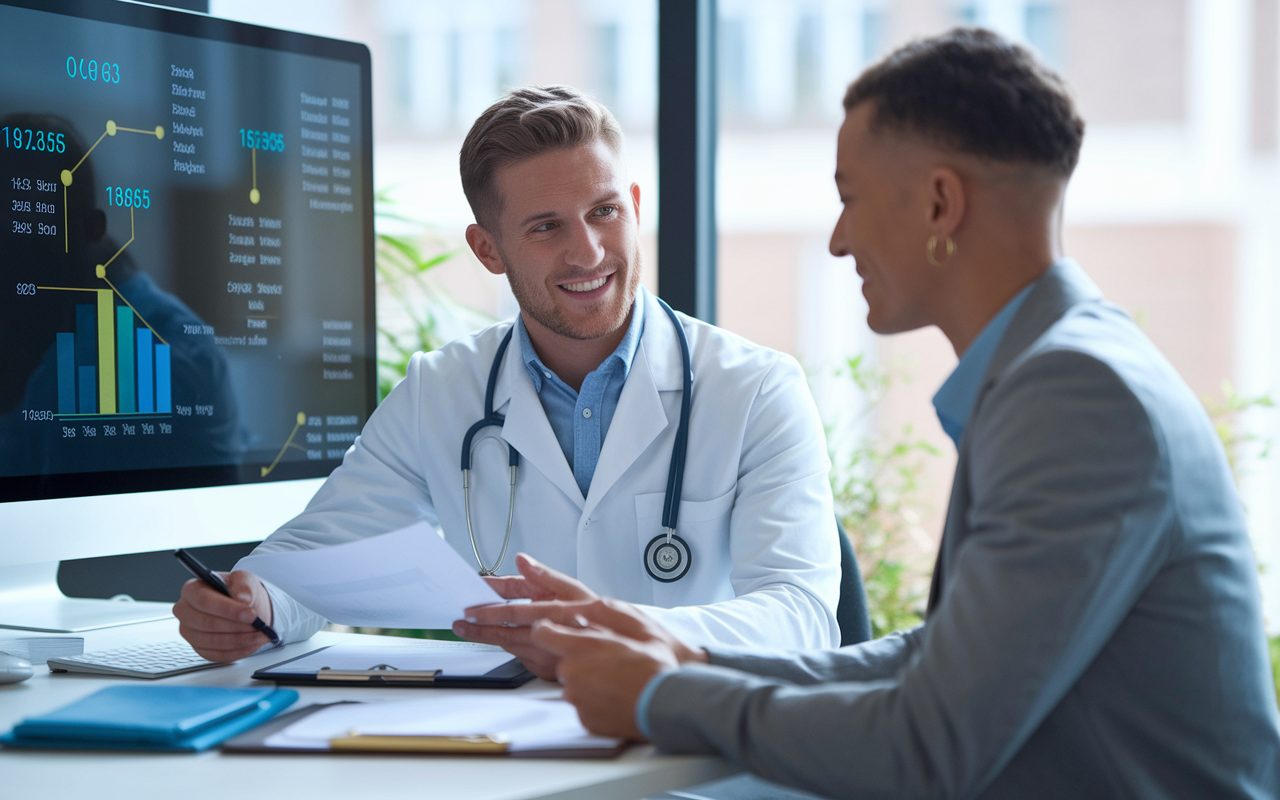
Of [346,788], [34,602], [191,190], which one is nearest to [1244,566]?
[346,788]

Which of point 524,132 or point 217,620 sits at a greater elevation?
point 524,132

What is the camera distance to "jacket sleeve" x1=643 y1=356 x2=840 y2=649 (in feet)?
4.08

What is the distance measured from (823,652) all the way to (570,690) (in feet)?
0.87

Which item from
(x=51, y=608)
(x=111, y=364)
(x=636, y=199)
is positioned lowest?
(x=51, y=608)

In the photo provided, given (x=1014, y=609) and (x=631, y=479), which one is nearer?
(x=1014, y=609)

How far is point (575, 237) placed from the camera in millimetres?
1677

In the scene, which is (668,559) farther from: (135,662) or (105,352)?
(105,352)

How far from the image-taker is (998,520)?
2.70 feet

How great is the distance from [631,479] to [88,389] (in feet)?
2.67

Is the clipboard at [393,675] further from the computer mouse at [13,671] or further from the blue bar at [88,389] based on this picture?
the blue bar at [88,389]

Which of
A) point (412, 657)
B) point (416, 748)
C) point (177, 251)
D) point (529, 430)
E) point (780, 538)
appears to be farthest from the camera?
point (177, 251)

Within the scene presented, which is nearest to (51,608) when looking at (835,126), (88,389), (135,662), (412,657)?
(88,389)

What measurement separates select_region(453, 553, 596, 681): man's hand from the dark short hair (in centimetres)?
56

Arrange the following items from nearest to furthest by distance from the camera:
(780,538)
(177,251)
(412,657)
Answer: (412,657), (780,538), (177,251)
